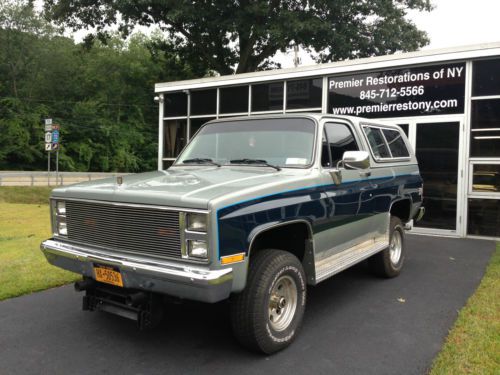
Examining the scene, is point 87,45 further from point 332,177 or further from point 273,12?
point 332,177

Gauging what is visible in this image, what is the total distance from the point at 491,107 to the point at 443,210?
242cm

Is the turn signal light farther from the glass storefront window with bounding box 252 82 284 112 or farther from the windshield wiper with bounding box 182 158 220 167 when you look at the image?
the glass storefront window with bounding box 252 82 284 112

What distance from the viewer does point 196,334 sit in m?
4.22

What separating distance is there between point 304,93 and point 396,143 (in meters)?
5.91

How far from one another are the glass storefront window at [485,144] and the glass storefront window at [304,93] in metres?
3.83

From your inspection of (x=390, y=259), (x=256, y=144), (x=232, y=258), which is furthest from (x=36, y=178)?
(x=232, y=258)

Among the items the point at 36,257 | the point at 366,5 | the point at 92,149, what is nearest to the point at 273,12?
the point at 366,5

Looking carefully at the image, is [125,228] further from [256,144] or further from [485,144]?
[485,144]

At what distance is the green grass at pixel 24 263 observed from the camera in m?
5.61

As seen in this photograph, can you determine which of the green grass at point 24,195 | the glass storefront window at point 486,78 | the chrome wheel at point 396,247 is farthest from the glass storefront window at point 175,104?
the chrome wheel at point 396,247

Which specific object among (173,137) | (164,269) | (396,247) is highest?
(173,137)

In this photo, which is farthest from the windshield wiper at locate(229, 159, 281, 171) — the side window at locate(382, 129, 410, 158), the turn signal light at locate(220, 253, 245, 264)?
the side window at locate(382, 129, 410, 158)

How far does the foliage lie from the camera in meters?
36.5

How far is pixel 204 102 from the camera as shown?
551 inches
